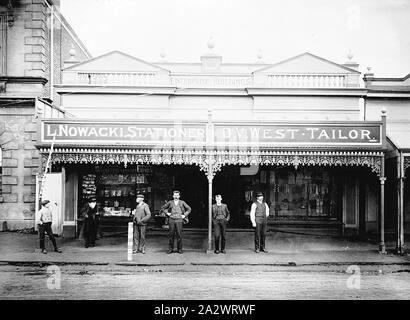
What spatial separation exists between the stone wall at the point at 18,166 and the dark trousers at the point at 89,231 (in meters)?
4.24

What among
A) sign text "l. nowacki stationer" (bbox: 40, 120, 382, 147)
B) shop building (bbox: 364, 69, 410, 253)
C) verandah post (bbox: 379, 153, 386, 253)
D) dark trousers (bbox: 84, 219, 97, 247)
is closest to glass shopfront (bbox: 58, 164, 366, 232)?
shop building (bbox: 364, 69, 410, 253)

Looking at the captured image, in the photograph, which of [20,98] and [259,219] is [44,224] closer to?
[259,219]

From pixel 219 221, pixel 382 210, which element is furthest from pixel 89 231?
pixel 382 210

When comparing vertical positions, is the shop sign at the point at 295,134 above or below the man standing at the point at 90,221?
above

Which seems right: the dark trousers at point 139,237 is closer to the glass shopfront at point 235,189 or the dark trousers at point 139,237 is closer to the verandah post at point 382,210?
the glass shopfront at point 235,189

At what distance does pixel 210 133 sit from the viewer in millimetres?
12797

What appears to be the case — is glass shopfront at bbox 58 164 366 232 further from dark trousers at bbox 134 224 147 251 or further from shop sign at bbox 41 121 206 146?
shop sign at bbox 41 121 206 146

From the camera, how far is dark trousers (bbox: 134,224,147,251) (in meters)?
12.4

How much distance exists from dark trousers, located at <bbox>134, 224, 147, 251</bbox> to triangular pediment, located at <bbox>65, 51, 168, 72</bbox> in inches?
322

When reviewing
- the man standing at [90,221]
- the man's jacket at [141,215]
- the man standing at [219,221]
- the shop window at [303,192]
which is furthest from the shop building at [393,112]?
the man standing at [90,221]

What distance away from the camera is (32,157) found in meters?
16.5

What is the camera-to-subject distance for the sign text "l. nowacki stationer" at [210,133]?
12.7m
